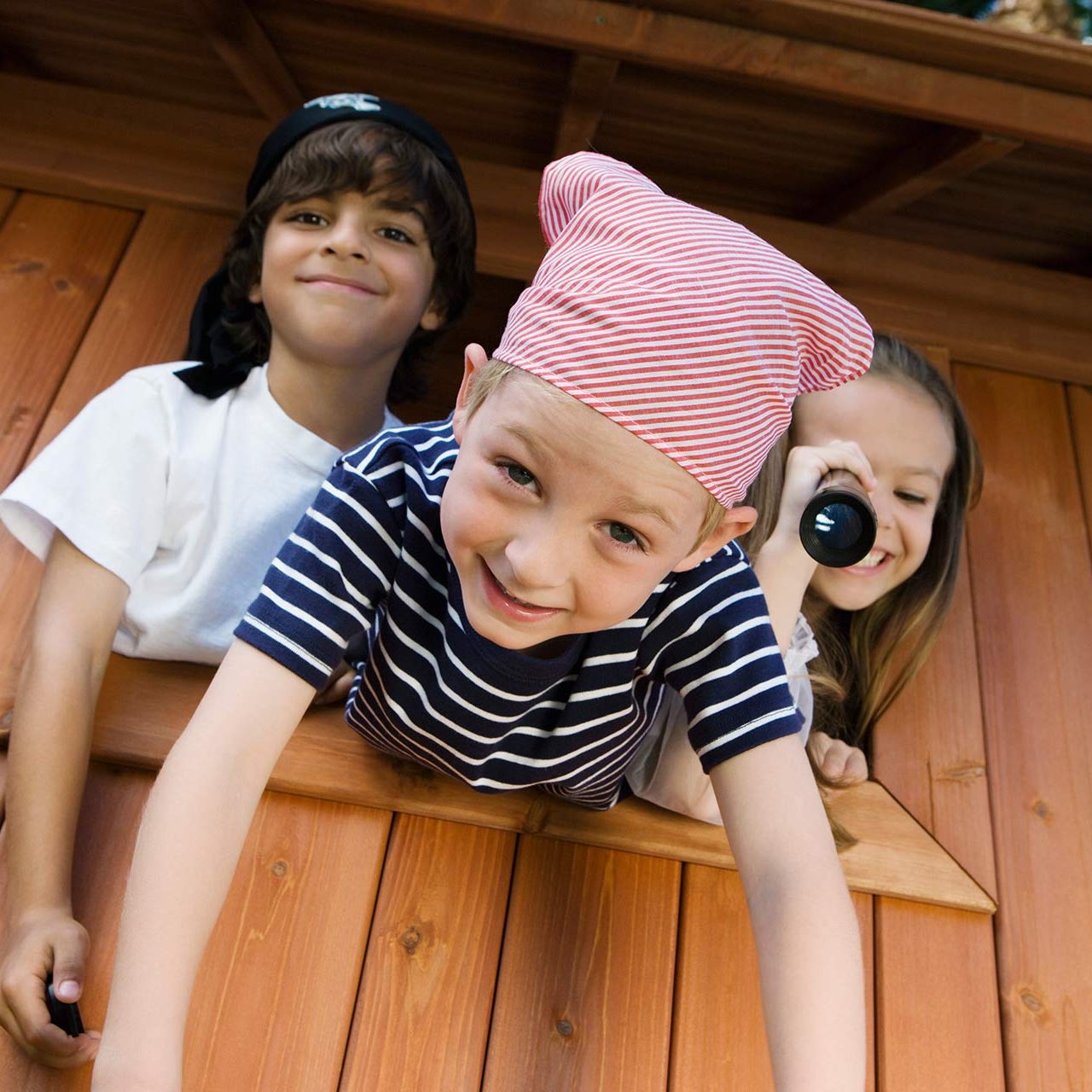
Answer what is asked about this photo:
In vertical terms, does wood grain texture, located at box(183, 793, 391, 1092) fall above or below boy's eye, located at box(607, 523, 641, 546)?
below

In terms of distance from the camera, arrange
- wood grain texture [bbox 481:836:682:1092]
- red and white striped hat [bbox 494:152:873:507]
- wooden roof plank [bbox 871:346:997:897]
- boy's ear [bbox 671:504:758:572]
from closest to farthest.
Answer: red and white striped hat [bbox 494:152:873:507] → boy's ear [bbox 671:504:758:572] → wood grain texture [bbox 481:836:682:1092] → wooden roof plank [bbox 871:346:997:897]

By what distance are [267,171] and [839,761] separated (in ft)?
3.86

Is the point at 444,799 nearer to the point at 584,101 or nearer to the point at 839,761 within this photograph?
the point at 839,761

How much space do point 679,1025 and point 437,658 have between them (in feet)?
1.63

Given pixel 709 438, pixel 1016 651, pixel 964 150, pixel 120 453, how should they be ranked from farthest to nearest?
pixel 1016 651 < pixel 964 150 < pixel 120 453 < pixel 709 438

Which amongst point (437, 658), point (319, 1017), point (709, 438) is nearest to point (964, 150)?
point (709, 438)

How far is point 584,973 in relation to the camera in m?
1.28

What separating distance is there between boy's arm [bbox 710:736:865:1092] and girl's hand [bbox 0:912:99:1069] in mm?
664

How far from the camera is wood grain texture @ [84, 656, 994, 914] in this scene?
134 centimetres

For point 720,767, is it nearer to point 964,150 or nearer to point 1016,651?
point 1016,651

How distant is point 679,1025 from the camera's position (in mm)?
1266

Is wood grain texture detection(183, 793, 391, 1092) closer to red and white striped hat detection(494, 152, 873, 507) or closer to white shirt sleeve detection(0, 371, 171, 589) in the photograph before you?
white shirt sleeve detection(0, 371, 171, 589)

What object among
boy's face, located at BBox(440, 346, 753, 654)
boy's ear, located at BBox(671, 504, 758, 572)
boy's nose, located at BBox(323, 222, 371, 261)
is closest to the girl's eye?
boy's face, located at BBox(440, 346, 753, 654)

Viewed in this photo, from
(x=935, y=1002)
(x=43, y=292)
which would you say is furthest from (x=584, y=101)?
(x=935, y=1002)
